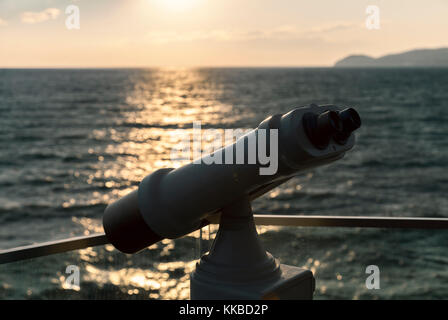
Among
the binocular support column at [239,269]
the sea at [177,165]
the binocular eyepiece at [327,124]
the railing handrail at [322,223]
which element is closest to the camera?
the binocular eyepiece at [327,124]

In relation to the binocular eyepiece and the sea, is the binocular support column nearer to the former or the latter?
the binocular eyepiece

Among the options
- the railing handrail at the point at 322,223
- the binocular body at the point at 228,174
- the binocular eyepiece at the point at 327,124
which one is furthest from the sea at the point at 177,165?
the binocular eyepiece at the point at 327,124

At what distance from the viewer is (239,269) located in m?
1.39

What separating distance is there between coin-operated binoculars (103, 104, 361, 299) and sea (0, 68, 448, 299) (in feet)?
1.61

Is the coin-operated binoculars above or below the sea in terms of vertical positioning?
above

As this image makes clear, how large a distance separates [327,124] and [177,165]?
3.00ft

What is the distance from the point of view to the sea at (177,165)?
2053 mm

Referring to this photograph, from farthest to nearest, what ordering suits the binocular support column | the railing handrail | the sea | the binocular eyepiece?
1. the sea
2. the railing handrail
3. the binocular support column
4. the binocular eyepiece

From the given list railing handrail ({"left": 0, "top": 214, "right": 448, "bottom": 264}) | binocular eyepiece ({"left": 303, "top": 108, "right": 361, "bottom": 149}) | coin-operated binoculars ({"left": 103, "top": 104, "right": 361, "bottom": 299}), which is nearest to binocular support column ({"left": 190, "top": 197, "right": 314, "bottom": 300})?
coin-operated binoculars ({"left": 103, "top": 104, "right": 361, "bottom": 299})

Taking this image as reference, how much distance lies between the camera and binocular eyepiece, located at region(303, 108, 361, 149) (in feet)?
3.83

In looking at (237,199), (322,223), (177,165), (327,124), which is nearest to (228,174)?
(237,199)

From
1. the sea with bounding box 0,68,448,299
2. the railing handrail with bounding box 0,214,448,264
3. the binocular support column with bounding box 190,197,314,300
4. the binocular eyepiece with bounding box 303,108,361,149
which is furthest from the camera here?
the sea with bounding box 0,68,448,299

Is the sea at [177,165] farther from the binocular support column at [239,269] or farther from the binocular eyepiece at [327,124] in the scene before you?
the binocular eyepiece at [327,124]
